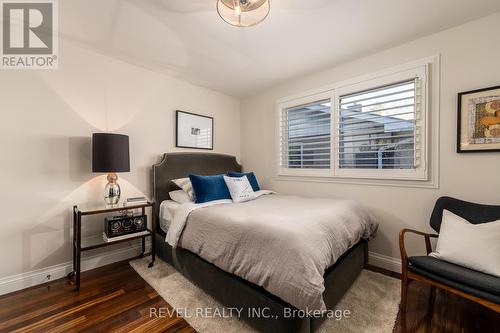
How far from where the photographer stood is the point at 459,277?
1.39 meters

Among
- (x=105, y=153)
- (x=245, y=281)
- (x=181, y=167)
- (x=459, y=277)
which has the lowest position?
(x=245, y=281)

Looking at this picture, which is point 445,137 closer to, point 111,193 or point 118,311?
point 118,311

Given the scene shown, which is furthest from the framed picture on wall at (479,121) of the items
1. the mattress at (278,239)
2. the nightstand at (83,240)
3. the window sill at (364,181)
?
the nightstand at (83,240)

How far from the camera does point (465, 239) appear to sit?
1.56 meters

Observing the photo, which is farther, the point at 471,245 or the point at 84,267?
the point at 84,267

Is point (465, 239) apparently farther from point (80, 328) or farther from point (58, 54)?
point (58, 54)

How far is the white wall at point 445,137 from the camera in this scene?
190 centimetres

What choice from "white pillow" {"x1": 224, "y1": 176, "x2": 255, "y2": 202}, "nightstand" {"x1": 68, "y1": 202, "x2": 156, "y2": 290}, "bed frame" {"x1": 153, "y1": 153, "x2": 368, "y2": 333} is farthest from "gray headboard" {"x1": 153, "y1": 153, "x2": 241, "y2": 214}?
"white pillow" {"x1": 224, "y1": 176, "x2": 255, "y2": 202}

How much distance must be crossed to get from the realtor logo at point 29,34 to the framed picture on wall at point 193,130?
4.74ft

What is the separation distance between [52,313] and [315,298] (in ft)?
6.64

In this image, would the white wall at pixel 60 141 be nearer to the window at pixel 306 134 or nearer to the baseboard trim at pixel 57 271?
the baseboard trim at pixel 57 271

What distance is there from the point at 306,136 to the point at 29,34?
3.28 meters

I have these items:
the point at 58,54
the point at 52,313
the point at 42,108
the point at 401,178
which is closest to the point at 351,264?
the point at 401,178

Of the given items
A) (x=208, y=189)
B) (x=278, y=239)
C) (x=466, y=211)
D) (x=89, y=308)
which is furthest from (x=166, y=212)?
(x=466, y=211)
